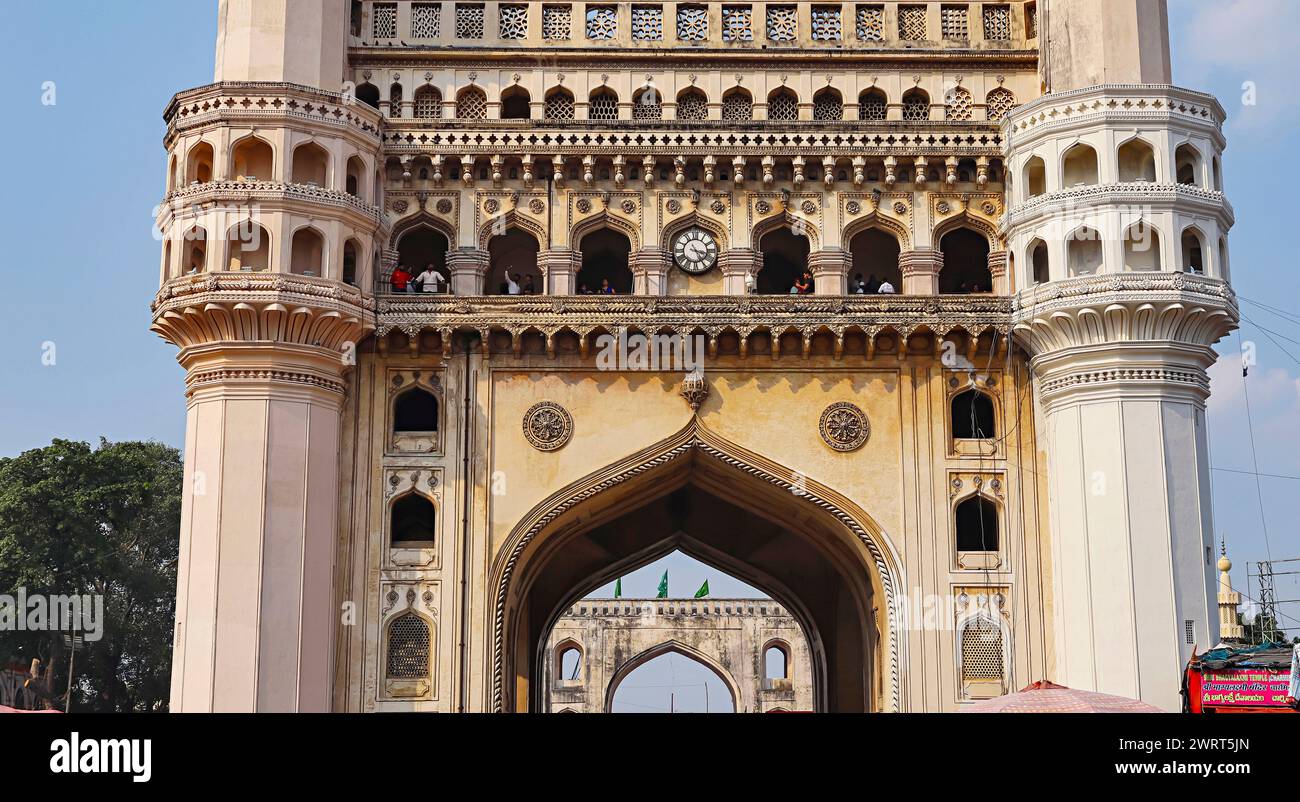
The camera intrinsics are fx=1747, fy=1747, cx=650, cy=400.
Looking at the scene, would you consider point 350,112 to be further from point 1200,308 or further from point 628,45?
point 1200,308

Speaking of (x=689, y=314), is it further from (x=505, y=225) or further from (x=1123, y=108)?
(x=1123, y=108)

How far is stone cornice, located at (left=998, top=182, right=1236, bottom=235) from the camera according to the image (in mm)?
26078

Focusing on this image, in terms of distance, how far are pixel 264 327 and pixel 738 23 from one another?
9517 mm

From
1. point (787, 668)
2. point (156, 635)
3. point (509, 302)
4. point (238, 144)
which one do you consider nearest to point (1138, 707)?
point (509, 302)

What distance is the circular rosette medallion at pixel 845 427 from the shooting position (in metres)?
27.0

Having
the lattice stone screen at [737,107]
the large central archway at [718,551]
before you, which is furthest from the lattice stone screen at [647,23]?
the large central archway at [718,551]

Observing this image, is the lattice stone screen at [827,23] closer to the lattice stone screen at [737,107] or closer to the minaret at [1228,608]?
Answer: the lattice stone screen at [737,107]

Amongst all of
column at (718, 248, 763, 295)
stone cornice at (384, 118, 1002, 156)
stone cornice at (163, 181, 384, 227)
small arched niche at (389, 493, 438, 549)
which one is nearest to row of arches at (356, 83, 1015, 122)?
stone cornice at (384, 118, 1002, 156)

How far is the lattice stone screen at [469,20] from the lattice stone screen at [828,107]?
5.71 metres

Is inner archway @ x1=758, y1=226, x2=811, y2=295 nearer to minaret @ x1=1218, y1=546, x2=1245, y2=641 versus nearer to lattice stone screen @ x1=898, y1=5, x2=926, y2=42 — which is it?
lattice stone screen @ x1=898, y1=5, x2=926, y2=42

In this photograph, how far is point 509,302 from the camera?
27000mm

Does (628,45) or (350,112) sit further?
(628,45)

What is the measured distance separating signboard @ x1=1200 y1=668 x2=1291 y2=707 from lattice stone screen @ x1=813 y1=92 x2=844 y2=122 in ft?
37.0

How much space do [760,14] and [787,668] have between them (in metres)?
28.3
